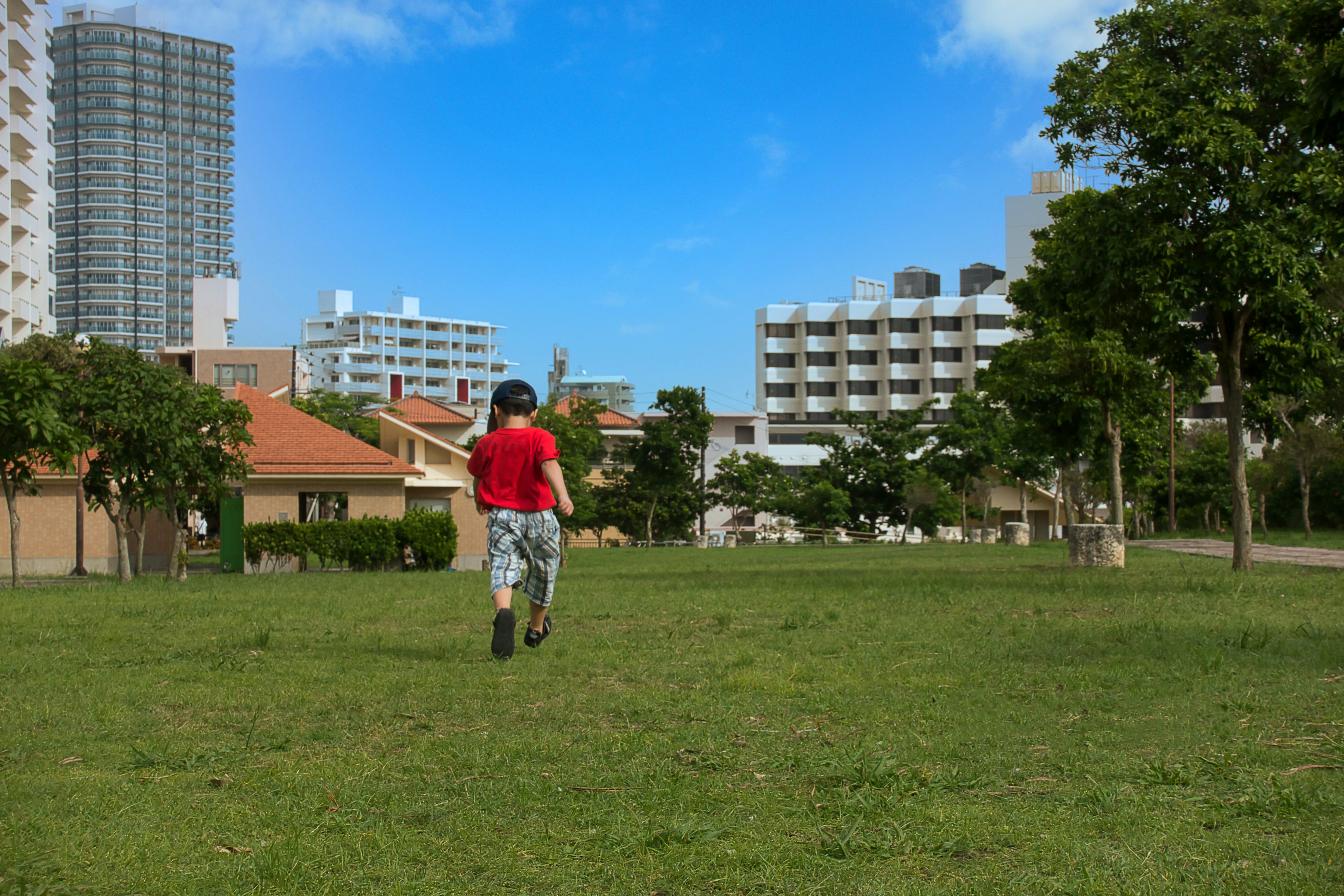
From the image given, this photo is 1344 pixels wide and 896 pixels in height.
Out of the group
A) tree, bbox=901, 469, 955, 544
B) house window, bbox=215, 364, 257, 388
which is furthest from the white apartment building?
tree, bbox=901, 469, 955, 544

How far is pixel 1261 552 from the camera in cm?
2522

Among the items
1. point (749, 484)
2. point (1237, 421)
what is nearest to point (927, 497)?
point (749, 484)

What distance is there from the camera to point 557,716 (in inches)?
205

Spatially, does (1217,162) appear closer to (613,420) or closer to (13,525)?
(13,525)

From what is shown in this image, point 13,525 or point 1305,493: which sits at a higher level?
point 1305,493

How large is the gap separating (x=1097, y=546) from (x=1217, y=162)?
22.8 feet

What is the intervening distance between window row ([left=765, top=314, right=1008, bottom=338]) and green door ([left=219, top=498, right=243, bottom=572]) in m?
72.2

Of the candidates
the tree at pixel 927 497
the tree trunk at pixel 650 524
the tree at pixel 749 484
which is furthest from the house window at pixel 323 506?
the tree at pixel 927 497

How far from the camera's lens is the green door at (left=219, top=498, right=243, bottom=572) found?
30578 millimetres

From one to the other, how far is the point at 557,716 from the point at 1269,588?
10.1 metres

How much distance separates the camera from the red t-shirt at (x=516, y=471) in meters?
7.20

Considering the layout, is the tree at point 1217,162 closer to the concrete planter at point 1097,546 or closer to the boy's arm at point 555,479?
the concrete planter at point 1097,546

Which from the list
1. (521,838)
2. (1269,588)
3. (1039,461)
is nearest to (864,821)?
(521,838)

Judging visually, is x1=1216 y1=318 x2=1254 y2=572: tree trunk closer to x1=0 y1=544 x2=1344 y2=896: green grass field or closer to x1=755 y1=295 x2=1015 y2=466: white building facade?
x1=0 y1=544 x2=1344 y2=896: green grass field
